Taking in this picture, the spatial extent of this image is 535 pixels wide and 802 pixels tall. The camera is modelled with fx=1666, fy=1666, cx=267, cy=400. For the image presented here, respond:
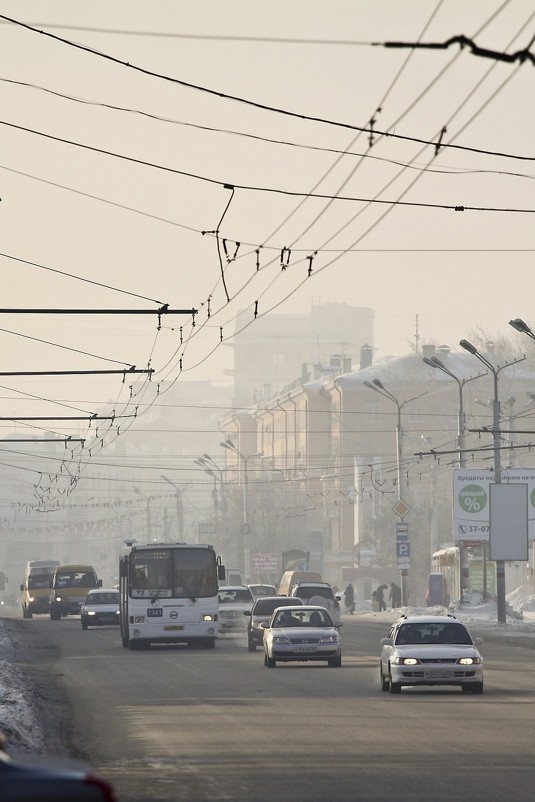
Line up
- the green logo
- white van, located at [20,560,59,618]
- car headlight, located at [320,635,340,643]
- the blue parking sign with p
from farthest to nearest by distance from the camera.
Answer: white van, located at [20,560,59,618] < the blue parking sign with p < the green logo < car headlight, located at [320,635,340,643]

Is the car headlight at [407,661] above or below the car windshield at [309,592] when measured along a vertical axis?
below

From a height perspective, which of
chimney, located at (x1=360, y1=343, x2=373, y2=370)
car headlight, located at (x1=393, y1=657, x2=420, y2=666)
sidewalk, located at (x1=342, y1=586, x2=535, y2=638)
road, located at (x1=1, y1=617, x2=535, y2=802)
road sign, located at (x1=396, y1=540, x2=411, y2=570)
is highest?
chimney, located at (x1=360, y1=343, x2=373, y2=370)

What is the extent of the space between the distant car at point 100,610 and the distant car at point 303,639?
24.6 m

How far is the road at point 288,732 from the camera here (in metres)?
12.9

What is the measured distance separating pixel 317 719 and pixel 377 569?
79.6 m

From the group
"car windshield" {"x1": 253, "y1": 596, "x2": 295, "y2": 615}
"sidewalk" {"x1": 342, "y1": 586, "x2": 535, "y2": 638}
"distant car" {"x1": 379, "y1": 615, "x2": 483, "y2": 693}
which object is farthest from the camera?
"sidewalk" {"x1": 342, "y1": 586, "x2": 535, "y2": 638}

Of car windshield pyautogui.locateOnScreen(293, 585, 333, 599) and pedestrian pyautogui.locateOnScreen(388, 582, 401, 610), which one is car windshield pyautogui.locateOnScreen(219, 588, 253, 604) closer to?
car windshield pyautogui.locateOnScreen(293, 585, 333, 599)

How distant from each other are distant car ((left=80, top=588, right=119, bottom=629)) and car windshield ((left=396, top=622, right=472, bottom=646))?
107 feet

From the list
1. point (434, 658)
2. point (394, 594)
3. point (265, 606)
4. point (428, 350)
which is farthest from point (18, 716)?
point (428, 350)

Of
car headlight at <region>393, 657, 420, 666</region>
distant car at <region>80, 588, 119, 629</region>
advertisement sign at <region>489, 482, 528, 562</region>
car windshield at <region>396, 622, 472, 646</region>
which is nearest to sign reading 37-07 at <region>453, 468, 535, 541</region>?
advertisement sign at <region>489, 482, 528, 562</region>

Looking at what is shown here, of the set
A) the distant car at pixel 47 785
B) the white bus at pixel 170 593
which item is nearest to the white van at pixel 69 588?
the white bus at pixel 170 593

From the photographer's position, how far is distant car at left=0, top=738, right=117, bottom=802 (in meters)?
5.78

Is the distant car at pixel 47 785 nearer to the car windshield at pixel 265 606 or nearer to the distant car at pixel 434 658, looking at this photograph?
the distant car at pixel 434 658

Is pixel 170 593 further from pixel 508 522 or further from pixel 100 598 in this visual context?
pixel 508 522
